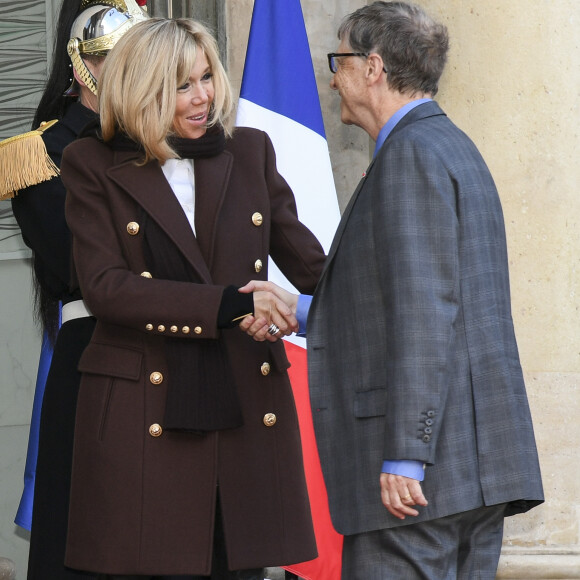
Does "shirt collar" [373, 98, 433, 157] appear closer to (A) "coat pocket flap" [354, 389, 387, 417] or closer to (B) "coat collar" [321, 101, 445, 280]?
(B) "coat collar" [321, 101, 445, 280]

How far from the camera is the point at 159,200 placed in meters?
3.03

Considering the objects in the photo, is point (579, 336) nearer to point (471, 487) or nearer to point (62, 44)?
point (471, 487)

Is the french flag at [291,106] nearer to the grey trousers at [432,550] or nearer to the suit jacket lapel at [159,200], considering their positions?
the suit jacket lapel at [159,200]

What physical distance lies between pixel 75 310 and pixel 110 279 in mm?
383

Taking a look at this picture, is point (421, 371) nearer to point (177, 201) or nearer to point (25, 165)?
point (177, 201)

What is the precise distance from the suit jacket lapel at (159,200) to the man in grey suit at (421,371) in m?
0.34

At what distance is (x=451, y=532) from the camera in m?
2.74

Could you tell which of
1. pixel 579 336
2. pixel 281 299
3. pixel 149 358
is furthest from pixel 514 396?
pixel 579 336

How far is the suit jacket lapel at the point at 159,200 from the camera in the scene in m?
3.00

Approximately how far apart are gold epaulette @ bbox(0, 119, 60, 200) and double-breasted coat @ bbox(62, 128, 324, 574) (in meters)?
0.51

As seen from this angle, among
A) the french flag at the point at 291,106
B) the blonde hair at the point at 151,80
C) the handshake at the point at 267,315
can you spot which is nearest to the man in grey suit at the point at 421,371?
the handshake at the point at 267,315

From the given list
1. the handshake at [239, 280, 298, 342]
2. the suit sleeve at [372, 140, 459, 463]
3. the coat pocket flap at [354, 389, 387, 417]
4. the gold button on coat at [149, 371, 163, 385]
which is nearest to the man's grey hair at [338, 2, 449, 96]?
the suit sleeve at [372, 140, 459, 463]

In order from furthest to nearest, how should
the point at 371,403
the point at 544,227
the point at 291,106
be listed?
the point at 291,106, the point at 544,227, the point at 371,403

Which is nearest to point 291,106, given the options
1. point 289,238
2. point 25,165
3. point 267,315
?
point 25,165
